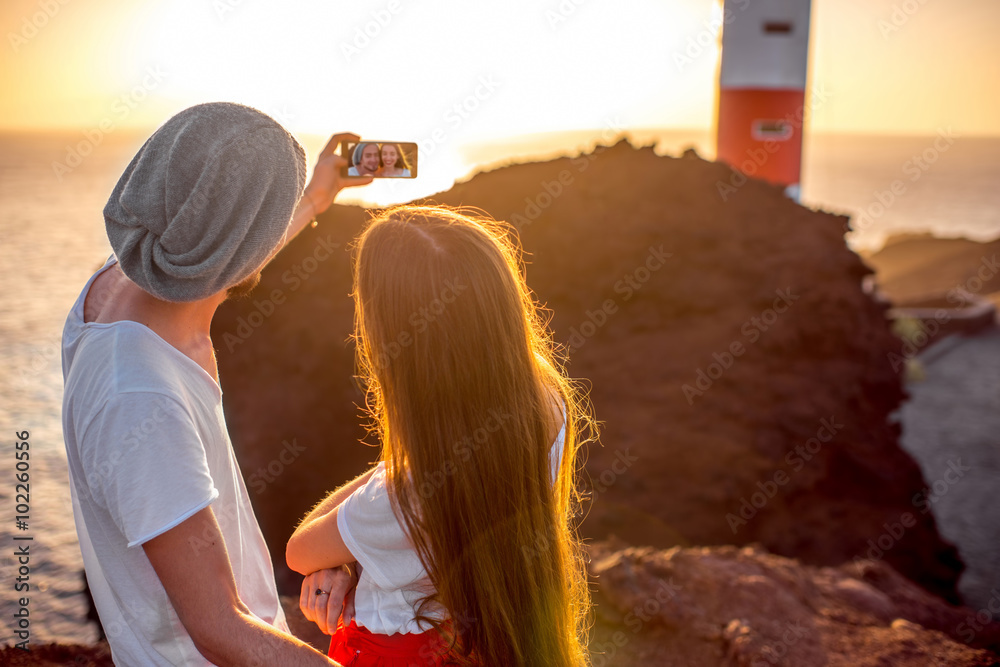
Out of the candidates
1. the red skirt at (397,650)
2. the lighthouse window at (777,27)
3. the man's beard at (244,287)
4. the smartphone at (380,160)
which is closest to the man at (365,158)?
the smartphone at (380,160)

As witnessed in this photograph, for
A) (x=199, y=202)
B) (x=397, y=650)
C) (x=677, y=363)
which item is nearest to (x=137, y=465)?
(x=199, y=202)

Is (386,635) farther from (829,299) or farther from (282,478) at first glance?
(829,299)

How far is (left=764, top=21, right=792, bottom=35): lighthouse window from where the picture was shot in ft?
44.4

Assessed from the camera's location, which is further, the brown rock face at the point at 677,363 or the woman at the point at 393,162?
the brown rock face at the point at 677,363

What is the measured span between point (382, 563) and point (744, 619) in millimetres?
2767

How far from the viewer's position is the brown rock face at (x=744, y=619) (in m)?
3.49

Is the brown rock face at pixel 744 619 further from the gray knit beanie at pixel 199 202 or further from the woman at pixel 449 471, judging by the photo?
the gray knit beanie at pixel 199 202

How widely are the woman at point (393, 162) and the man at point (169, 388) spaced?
0.91 m

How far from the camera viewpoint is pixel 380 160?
2.49 m

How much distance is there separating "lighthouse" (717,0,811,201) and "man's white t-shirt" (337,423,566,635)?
13655 millimetres

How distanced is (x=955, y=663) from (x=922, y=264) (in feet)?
145

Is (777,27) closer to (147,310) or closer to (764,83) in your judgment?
(764,83)

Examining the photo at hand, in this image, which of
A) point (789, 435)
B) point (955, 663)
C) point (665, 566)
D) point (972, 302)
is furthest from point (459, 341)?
point (972, 302)

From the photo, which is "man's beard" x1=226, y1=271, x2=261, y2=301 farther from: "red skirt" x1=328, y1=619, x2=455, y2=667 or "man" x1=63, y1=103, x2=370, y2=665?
"red skirt" x1=328, y1=619, x2=455, y2=667
